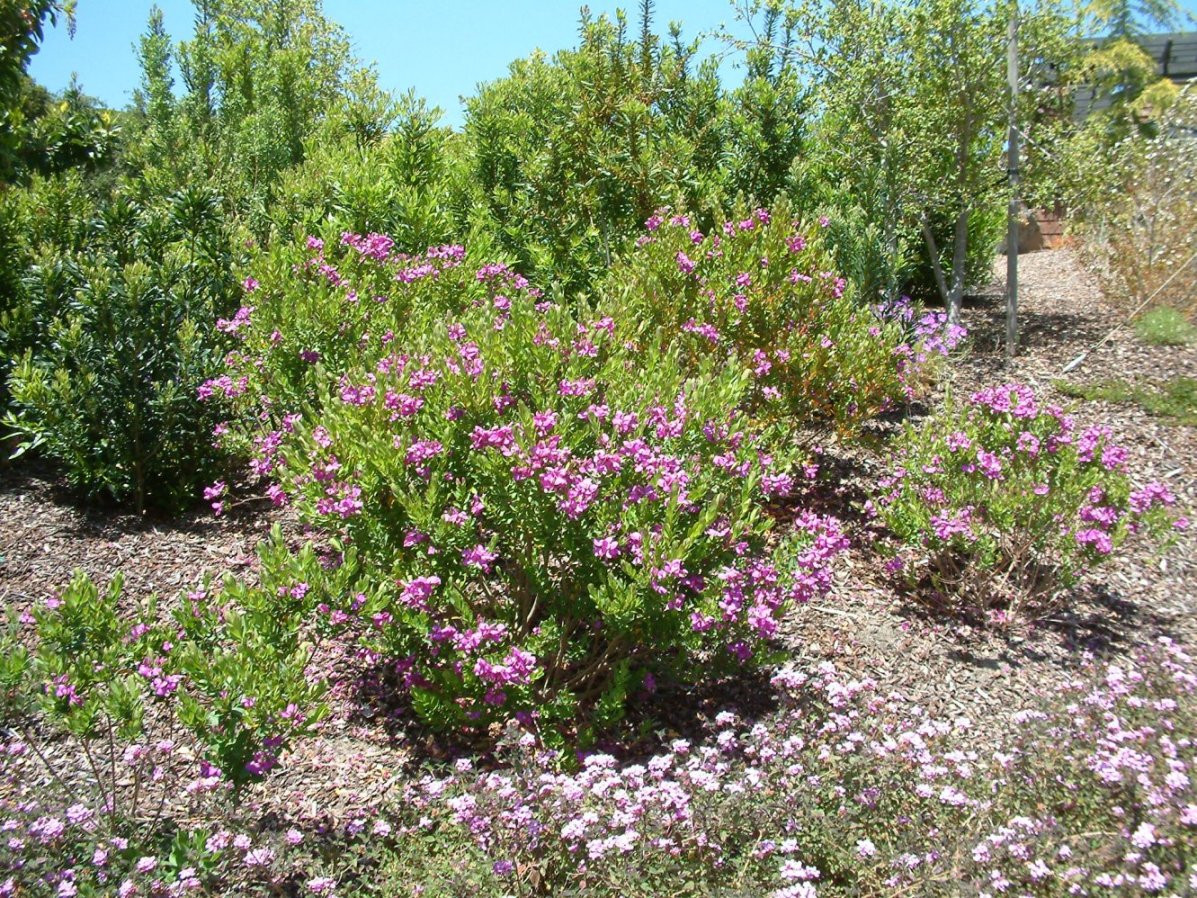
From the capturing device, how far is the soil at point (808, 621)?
3.98 meters

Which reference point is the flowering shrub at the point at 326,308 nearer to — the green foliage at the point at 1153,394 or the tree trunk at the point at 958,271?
the tree trunk at the point at 958,271

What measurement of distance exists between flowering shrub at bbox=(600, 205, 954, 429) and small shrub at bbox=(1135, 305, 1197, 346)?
4161mm

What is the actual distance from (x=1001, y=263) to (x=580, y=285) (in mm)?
9488

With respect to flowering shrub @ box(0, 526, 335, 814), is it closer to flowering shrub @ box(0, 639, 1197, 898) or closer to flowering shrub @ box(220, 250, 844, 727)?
flowering shrub @ box(0, 639, 1197, 898)

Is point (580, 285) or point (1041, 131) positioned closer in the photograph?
point (580, 285)

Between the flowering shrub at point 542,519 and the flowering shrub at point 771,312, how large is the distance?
1442 millimetres

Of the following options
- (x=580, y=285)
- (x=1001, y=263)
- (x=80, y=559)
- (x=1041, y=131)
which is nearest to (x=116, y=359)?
(x=80, y=559)

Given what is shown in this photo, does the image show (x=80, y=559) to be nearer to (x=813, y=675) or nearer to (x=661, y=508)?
(x=661, y=508)

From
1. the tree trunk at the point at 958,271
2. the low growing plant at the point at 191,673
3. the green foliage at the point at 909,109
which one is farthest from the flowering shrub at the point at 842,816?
the tree trunk at the point at 958,271

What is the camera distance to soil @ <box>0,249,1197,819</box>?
398 centimetres

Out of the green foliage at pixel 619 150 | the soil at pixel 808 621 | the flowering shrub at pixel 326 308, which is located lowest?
the soil at pixel 808 621

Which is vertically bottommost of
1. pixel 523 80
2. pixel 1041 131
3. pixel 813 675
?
pixel 813 675

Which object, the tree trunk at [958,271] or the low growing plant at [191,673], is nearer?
the low growing plant at [191,673]

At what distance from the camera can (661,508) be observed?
3637mm
